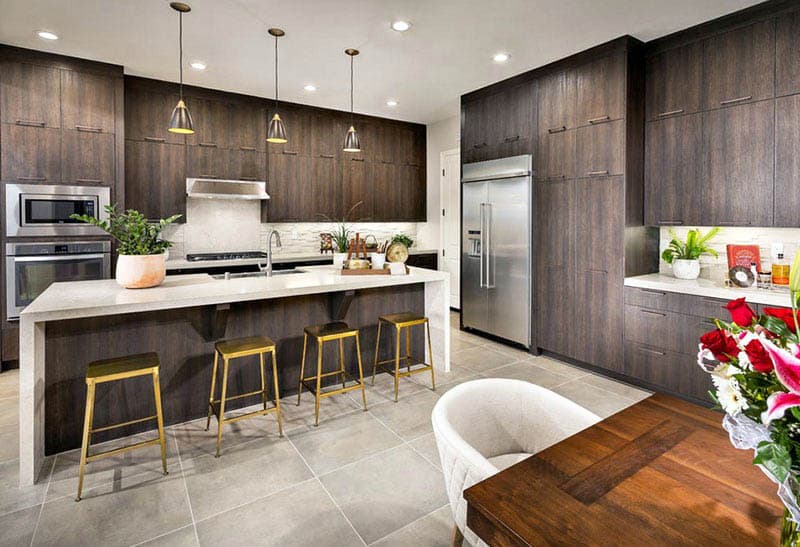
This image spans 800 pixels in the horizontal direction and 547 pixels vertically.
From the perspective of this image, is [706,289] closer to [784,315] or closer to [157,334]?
[784,315]

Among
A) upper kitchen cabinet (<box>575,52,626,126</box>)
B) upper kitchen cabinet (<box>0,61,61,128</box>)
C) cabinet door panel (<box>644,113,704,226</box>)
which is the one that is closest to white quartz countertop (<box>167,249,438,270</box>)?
upper kitchen cabinet (<box>0,61,61,128</box>)

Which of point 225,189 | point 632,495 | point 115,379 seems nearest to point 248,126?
point 225,189

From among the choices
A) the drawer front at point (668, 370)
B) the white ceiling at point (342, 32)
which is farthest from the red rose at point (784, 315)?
the white ceiling at point (342, 32)

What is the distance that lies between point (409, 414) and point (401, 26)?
3.01m

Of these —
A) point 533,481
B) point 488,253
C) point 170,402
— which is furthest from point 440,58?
point 533,481

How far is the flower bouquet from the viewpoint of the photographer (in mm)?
716

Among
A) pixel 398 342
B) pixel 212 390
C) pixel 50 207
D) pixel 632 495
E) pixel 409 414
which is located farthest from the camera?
pixel 50 207

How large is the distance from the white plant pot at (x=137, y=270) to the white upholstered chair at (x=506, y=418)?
7.20 ft

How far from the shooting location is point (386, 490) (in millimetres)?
2346

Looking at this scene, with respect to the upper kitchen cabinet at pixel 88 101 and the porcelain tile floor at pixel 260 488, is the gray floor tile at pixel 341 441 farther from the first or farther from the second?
the upper kitchen cabinet at pixel 88 101

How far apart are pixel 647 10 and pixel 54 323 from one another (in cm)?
450

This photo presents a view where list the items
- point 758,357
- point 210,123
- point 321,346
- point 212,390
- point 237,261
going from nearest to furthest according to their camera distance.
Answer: point 758,357 < point 212,390 < point 321,346 < point 237,261 < point 210,123

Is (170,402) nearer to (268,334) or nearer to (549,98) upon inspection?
(268,334)

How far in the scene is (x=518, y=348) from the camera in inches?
193
